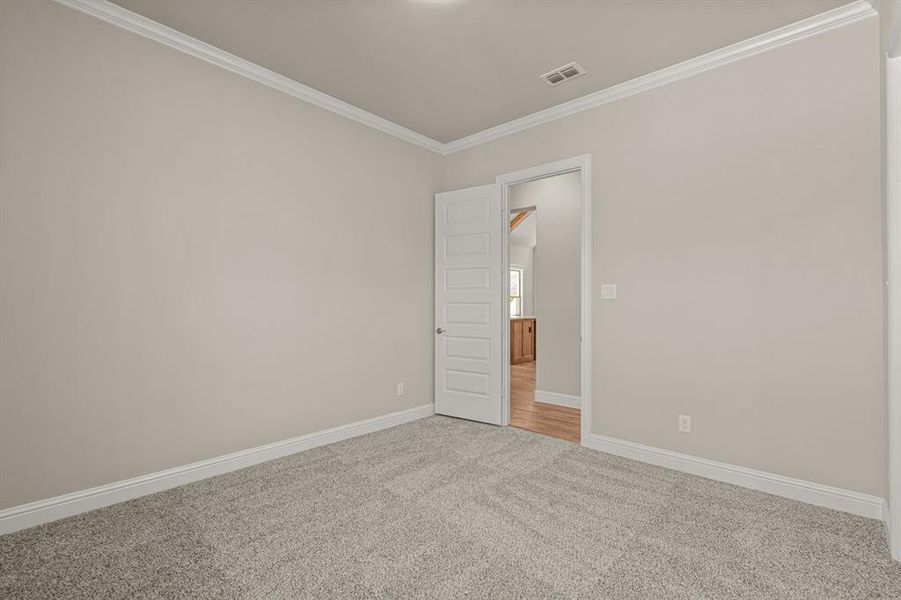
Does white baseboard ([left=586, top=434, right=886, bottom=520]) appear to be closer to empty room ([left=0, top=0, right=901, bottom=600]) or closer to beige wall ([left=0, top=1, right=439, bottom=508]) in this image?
empty room ([left=0, top=0, right=901, bottom=600])

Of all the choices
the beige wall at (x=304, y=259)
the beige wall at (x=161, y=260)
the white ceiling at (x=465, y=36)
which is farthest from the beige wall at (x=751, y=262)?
the beige wall at (x=161, y=260)

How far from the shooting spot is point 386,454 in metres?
3.35

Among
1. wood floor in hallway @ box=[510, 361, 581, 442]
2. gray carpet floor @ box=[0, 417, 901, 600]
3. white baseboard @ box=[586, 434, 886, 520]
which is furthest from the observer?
wood floor in hallway @ box=[510, 361, 581, 442]

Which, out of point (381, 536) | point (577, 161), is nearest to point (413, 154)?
point (577, 161)

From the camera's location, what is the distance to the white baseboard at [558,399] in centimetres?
493

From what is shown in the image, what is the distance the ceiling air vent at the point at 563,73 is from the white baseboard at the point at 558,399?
10.9 feet

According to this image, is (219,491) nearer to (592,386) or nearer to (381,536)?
(381,536)

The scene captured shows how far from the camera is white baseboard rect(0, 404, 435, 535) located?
224 centimetres

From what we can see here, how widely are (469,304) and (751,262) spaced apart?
2364 mm

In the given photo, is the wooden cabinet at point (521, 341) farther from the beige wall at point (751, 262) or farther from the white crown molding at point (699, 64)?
the beige wall at point (751, 262)

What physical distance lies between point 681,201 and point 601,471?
6.67ft

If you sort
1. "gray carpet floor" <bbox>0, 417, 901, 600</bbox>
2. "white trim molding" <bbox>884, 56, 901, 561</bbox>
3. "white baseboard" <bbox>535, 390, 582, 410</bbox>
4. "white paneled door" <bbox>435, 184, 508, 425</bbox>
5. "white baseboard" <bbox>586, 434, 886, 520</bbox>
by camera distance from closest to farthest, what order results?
"gray carpet floor" <bbox>0, 417, 901, 600</bbox>, "white trim molding" <bbox>884, 56, 901, 561</bbox>, "white baseboard" <bbox>586, 434, 886, 520</bbox>, "white paneled door" <bbox>435, 184, 508, 425</bbox>, "white baseboard" <bbox>535, 390, 582, 410</bbox>

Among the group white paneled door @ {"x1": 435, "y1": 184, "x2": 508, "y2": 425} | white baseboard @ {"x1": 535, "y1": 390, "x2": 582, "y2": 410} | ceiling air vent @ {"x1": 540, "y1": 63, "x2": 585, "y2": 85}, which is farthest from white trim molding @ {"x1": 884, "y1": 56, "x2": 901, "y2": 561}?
white baseboard @ {"x1": 535, "y1": 390, "x2": 582, "y2": 410}

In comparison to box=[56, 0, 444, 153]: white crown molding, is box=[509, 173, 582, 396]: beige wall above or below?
below
